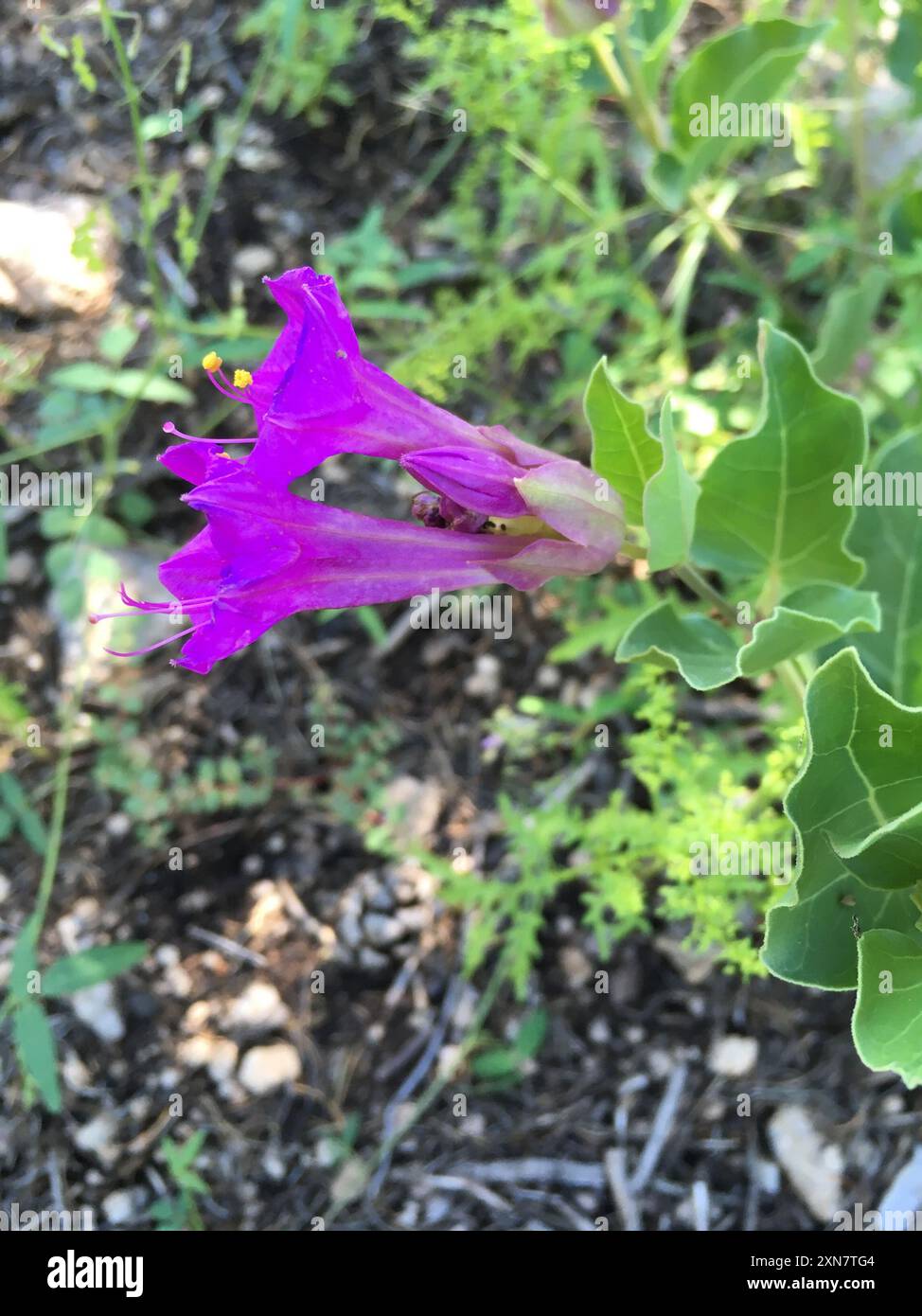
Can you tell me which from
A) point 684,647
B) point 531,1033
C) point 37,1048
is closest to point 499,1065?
point 531,1033

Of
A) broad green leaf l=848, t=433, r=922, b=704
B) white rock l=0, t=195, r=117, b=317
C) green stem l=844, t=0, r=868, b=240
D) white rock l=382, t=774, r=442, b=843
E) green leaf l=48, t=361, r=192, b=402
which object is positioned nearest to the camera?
broad green leaf l=848, t=433, r=922, b=704

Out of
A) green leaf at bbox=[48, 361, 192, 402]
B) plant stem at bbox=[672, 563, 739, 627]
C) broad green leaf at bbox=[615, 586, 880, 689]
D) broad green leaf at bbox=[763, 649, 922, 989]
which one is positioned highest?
green leaf at bbox=[48, 361, 192, 402]

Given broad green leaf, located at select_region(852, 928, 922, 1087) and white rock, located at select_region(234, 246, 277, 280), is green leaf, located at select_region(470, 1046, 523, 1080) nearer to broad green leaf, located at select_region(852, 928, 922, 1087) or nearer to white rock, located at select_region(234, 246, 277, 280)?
broad green leaf, located at select_region(852, 928, 922, 1087)

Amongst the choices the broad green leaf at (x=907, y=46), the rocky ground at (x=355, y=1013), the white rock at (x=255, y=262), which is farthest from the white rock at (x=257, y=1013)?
the broad green leaf at (x=907, y=46)

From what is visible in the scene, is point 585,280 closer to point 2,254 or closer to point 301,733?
point 301,733

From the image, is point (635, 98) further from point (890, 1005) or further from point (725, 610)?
point (890, 1005)

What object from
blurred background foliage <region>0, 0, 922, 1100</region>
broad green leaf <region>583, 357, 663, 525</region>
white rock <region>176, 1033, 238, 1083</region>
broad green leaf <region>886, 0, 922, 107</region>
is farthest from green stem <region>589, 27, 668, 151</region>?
white rock <region>176, 1033, 238, 1083</region>
